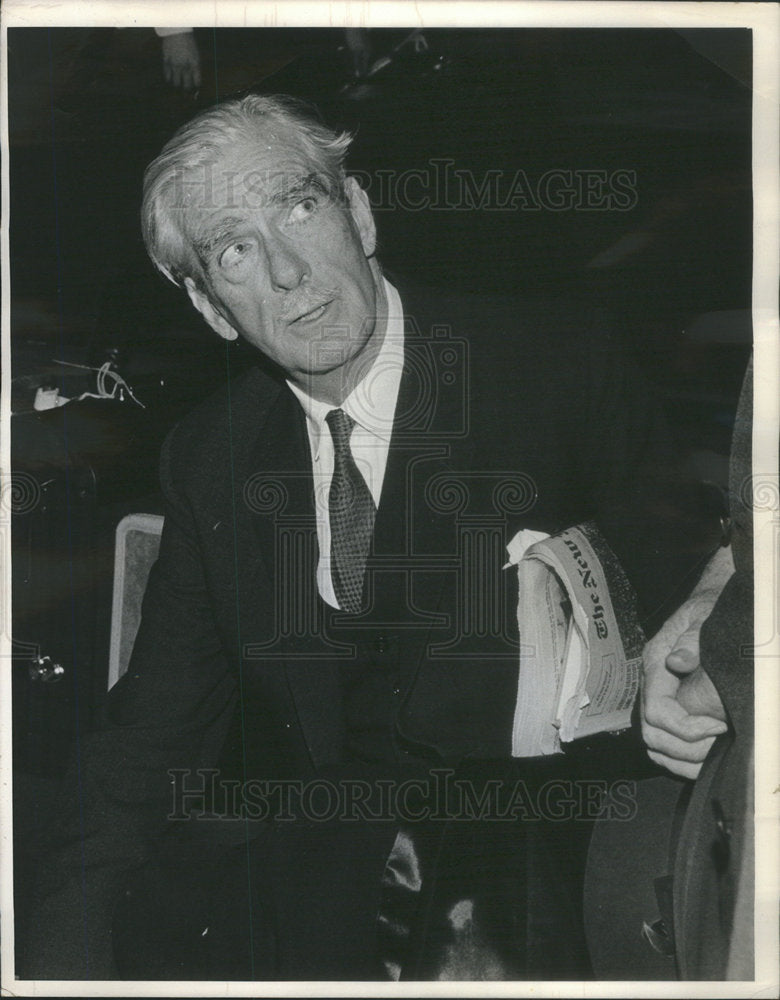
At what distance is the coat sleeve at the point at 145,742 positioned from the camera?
122cm

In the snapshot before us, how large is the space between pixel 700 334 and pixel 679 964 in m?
0.74

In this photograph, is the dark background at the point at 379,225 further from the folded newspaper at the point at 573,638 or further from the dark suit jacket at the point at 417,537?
the folded newspaper at the point at 573,638

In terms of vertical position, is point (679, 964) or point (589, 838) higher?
point (589, 838)

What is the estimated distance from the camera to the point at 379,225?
1.18 metres

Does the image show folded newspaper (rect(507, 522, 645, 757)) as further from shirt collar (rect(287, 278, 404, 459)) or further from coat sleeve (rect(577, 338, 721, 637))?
shirt collar (rect(287, 278, 404, 459))

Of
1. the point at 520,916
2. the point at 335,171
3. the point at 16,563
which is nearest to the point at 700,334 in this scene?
the point at 335,171

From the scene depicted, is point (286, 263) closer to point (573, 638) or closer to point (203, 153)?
point (203, 153)

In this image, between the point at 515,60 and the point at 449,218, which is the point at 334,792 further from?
the point at 515,60

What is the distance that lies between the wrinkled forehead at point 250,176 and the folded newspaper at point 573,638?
49 centimetres

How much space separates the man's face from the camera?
1.16m

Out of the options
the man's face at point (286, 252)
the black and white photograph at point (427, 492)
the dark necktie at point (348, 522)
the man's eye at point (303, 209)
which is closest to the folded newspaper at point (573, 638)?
the black and white photograph at point (427, 492)

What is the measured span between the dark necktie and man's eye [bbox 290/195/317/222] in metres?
0.23

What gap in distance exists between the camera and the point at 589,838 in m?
1.19

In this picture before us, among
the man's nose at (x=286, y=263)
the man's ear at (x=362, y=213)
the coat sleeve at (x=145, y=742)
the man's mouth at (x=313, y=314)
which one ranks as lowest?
the coat sleeve at (x=145, y=742)
